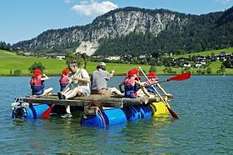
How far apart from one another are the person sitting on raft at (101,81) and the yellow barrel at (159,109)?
8.29 feet

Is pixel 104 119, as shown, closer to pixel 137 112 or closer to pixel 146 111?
pixel 137 112

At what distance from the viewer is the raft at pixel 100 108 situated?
2444 centimetres

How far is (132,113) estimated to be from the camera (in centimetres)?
2744

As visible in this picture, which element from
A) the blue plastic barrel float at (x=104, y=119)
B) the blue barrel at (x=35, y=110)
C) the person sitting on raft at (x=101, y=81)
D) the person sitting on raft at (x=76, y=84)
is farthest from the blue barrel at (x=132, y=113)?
the blue barrel at (x=35, y=110)

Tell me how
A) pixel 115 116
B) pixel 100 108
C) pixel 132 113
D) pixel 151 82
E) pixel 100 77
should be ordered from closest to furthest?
pixel 100 108, pixel 115 116, pixel 100 77, pixel 132 113, pixel 151 82

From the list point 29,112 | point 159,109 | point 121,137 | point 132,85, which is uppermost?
point 132,85

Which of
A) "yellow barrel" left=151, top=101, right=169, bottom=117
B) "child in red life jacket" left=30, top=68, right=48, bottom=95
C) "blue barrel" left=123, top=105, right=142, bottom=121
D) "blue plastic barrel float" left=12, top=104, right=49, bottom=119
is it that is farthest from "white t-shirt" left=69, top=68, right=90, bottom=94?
"yellow barrel" left=151, top=101, right=169, bottom=117

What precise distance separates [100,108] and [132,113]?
3.31 meters

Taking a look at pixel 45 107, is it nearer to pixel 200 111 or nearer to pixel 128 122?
pixel 128 122

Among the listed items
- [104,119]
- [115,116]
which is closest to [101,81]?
[115,116]

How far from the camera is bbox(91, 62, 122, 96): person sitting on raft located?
2728cm

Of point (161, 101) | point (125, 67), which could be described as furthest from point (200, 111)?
point (125, 67)

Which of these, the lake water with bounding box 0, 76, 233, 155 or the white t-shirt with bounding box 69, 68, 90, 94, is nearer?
the lake water with bounding box 0, 76, 233, 155

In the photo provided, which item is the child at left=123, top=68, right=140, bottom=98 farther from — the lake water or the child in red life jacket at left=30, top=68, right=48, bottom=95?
the child in red life jacket at left=30, top=68, right=48, bottom=95
